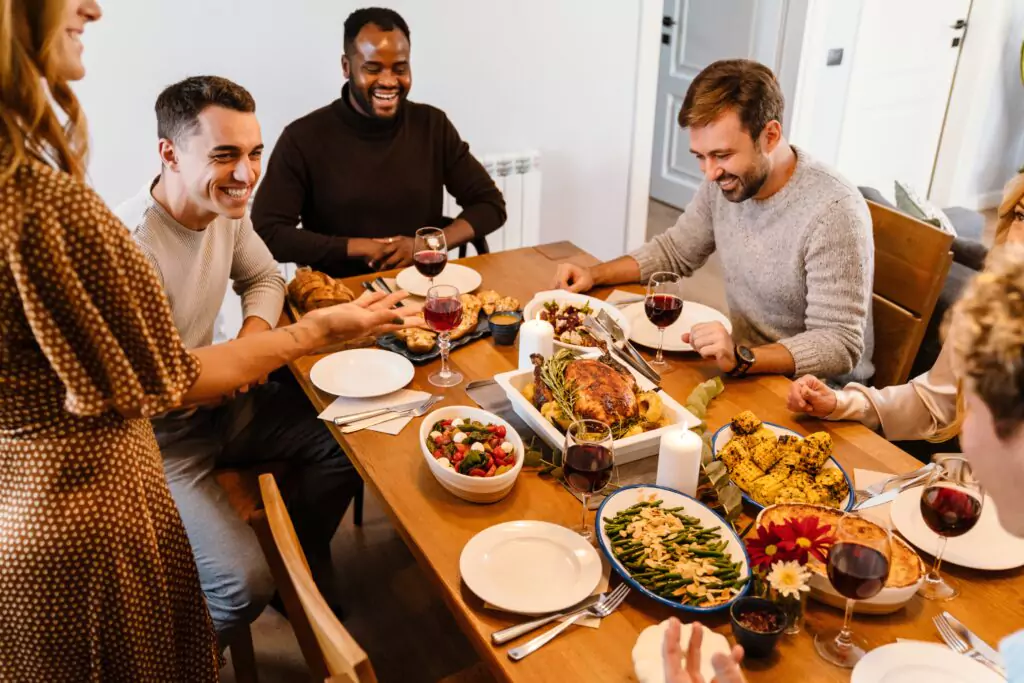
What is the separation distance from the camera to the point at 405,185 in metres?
2.69

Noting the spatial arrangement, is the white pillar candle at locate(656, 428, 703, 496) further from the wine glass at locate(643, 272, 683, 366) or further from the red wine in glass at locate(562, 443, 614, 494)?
the wine glass at locate(643, 272, 683, 366)

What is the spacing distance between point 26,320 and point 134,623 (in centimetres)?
54

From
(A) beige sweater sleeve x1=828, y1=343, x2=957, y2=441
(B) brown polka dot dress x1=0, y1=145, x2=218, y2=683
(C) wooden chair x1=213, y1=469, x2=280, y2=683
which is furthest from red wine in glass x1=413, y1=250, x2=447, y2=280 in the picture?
(A) beige sweater sleeve x1=828, y1=343, x2=957, y2=441

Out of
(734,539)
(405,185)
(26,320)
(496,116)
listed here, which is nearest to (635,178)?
(496,116)

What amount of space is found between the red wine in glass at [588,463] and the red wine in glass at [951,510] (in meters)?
0.45

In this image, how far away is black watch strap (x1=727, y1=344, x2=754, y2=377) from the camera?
5.63 feet

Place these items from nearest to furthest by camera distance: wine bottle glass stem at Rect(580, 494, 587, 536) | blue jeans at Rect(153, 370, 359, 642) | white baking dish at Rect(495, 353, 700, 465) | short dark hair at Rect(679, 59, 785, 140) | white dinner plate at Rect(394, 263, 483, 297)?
wine bottle glass stem at Rect(580, 494, 587, 536) → white baking dish at Rect(495, 353, 700, 465) → blue jeans at Rect(153, 370, 359, 642) → short dark hair at Rect(679, 59, 785, 140) → white dinner plate at Rect(394, 263, 483, 297)

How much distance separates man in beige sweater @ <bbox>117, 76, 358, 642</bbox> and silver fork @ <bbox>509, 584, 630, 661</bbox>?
2.60 feet

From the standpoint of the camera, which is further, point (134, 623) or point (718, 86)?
point (718, 86)

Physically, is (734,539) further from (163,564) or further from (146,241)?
(146,241)

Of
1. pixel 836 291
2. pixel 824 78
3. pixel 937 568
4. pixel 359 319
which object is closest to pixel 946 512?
pixel 937 568

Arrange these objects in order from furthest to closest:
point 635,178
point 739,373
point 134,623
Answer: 1. point 635,178
2. point 739,373
3. point 134,623

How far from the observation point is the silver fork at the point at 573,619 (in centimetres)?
108

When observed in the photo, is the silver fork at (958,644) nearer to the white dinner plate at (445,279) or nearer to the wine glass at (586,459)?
the wine glass at (586,459)
